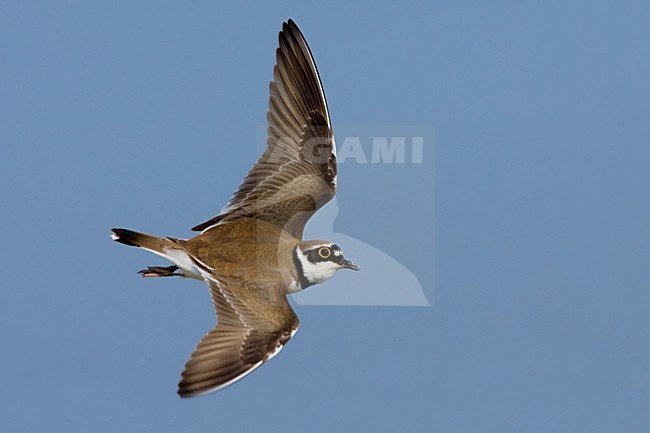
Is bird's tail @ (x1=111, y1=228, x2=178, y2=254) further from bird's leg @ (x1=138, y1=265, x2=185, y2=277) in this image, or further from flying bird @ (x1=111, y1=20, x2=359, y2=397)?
bird's leg @ (x1=138, y1=265, x2=185, y2=277)

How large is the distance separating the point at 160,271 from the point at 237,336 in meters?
1.36

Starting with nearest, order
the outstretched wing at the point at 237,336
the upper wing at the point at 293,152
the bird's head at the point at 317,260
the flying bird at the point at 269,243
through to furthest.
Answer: the outstretched wing at the point at 237,336, the flying bird at the point at 269,243, the bird's head at the point at 317,260, the upper wing at the point at 293,152

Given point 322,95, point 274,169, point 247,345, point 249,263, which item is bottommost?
point 247,345

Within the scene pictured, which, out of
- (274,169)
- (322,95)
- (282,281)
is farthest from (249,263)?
(322,95)

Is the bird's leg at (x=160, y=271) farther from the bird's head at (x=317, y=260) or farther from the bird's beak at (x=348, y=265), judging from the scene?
the bird's beak at (x=348, y=265)

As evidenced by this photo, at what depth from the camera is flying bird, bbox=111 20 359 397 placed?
35.8 feet

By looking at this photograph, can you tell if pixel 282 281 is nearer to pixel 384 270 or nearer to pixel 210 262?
pixel 210 262

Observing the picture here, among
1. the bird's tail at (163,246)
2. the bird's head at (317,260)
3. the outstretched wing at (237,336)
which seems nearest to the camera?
the outstretched wing at (237,336)

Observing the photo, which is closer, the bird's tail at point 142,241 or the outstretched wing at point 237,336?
the outstretched wing at point 237,336

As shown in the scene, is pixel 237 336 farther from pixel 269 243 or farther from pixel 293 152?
pixel 293 152

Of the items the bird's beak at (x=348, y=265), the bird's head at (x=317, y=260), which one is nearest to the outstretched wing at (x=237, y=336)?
the bird's head at (x=317, y=260)

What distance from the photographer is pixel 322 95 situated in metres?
12.2

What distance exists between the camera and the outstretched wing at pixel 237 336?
10586 millimetres

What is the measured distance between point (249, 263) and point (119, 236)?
1.33 metres
